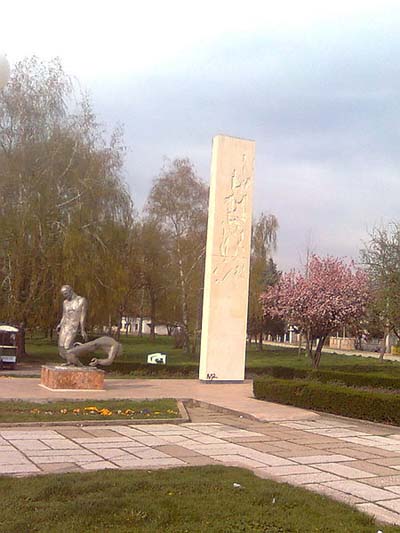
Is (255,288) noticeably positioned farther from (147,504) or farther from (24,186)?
(147,504)

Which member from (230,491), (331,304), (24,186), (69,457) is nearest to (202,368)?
(331,304)

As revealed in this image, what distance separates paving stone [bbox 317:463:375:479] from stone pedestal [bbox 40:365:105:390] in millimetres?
9058

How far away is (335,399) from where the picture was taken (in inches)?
555

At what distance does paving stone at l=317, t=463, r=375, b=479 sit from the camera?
7780 mm

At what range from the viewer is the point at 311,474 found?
7703mm

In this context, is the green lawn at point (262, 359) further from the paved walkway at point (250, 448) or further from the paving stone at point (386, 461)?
the paving stone at point (386, 461)

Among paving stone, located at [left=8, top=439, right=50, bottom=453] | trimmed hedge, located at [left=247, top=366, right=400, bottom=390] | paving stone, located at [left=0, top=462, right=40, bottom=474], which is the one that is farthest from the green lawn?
paving stone, located at [left=0, top=462, right=40, bottom=474]

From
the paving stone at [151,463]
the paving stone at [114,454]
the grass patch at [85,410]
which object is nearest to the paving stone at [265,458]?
the paving stone at [151,463]

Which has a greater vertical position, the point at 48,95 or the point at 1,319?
the point at 48,95

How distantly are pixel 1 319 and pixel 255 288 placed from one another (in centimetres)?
1787

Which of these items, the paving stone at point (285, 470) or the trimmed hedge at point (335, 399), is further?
the trimmed hedge at point (335, 399)

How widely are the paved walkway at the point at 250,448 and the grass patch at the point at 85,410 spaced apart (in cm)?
57

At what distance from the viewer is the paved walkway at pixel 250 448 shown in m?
7.30

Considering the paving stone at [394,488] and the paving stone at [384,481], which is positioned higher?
the paving stone at [394,488]
